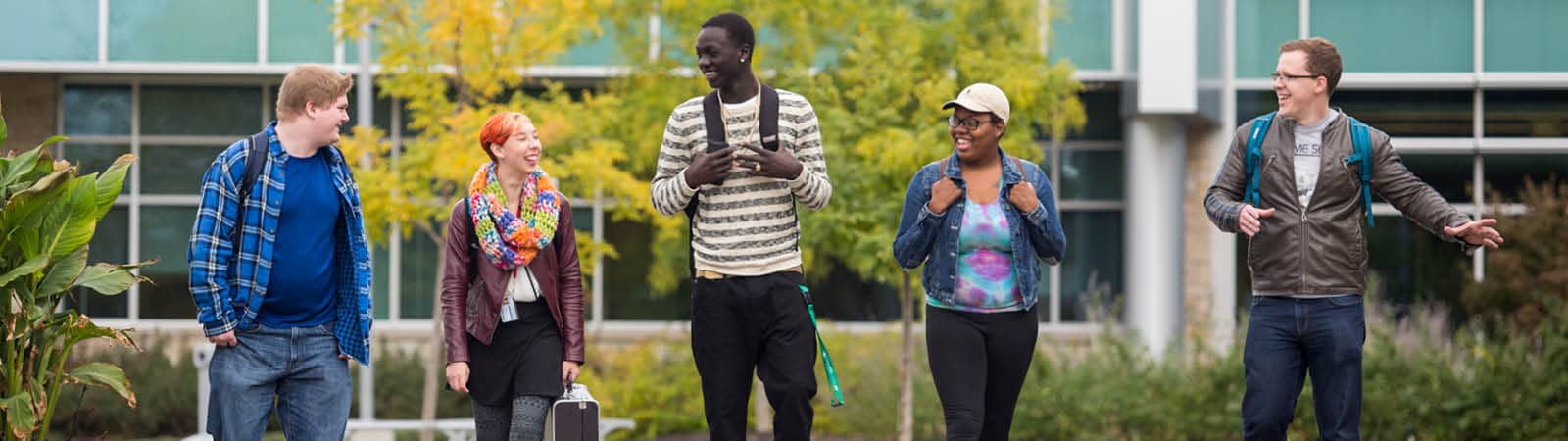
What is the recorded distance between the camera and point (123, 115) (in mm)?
16266

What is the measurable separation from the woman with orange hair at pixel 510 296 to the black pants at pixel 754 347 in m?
0.52

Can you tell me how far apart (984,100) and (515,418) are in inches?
84.9

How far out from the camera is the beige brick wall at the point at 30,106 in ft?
52.3

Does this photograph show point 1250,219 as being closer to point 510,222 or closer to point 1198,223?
point 510,222

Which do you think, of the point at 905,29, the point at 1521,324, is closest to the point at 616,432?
the point at 905,29

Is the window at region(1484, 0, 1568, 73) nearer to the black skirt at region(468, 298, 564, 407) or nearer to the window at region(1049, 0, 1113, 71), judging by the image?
the window at region(1049, 0, 1113, 71)

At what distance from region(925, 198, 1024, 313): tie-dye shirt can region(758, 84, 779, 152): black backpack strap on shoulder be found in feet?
2.91

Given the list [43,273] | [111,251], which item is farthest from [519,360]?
[111,251]

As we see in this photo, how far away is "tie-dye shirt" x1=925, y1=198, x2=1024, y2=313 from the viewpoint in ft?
20.4

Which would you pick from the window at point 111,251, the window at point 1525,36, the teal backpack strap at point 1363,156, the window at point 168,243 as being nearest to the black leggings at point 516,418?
the teal backpack strap at point 1363,156

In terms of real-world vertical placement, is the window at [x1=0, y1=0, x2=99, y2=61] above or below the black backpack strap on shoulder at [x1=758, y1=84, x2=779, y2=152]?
above

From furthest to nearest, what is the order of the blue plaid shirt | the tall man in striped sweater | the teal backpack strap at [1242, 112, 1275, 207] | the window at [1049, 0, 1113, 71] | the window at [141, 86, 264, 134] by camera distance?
the window at [141, 86, 264, 134]
the window at [1049, 0, 1113, 71]
the teal backpack strap at [1242, 112, 1275, 207]
the tall man in striped sweater
the blue plaid shirt

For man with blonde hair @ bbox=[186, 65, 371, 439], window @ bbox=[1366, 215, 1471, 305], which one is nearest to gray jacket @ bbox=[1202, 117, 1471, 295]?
man with blonde hair @ bbox=[186, 65, 371, 439]

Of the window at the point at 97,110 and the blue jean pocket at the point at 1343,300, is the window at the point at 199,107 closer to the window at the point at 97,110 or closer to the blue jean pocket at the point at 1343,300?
the window at the point at 97,110
